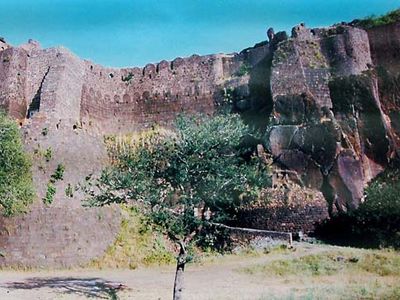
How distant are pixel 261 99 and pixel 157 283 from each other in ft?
61.6

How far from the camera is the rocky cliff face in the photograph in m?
30.0

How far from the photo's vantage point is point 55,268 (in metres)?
24.3

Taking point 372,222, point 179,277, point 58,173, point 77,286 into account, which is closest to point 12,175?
point 58,173

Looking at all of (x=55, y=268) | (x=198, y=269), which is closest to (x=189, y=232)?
(x=198, y=269)

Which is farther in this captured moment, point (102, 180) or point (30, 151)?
point (30, 151)

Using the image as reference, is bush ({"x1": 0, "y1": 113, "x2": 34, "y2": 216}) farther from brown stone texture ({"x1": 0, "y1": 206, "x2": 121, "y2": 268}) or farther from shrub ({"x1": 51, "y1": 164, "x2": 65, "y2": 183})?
shrub ({"x1": 51, "y1": 164, "x2": 65, "y2": 183})

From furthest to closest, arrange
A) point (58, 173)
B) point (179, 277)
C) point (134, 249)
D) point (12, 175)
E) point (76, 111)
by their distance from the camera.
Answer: point (76, 111) → point (58, 173) → point (134, 249) → point (12, 175) → point (179, 277)

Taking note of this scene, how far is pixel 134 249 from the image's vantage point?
26.4 m

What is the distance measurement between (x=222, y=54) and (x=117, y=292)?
25099mm

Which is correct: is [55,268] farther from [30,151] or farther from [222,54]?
[222,54]

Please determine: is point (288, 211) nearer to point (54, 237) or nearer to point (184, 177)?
point (54, 237)

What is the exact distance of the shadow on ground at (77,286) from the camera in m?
18.4

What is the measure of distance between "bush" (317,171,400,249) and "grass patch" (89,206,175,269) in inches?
340

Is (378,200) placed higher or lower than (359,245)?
higher
